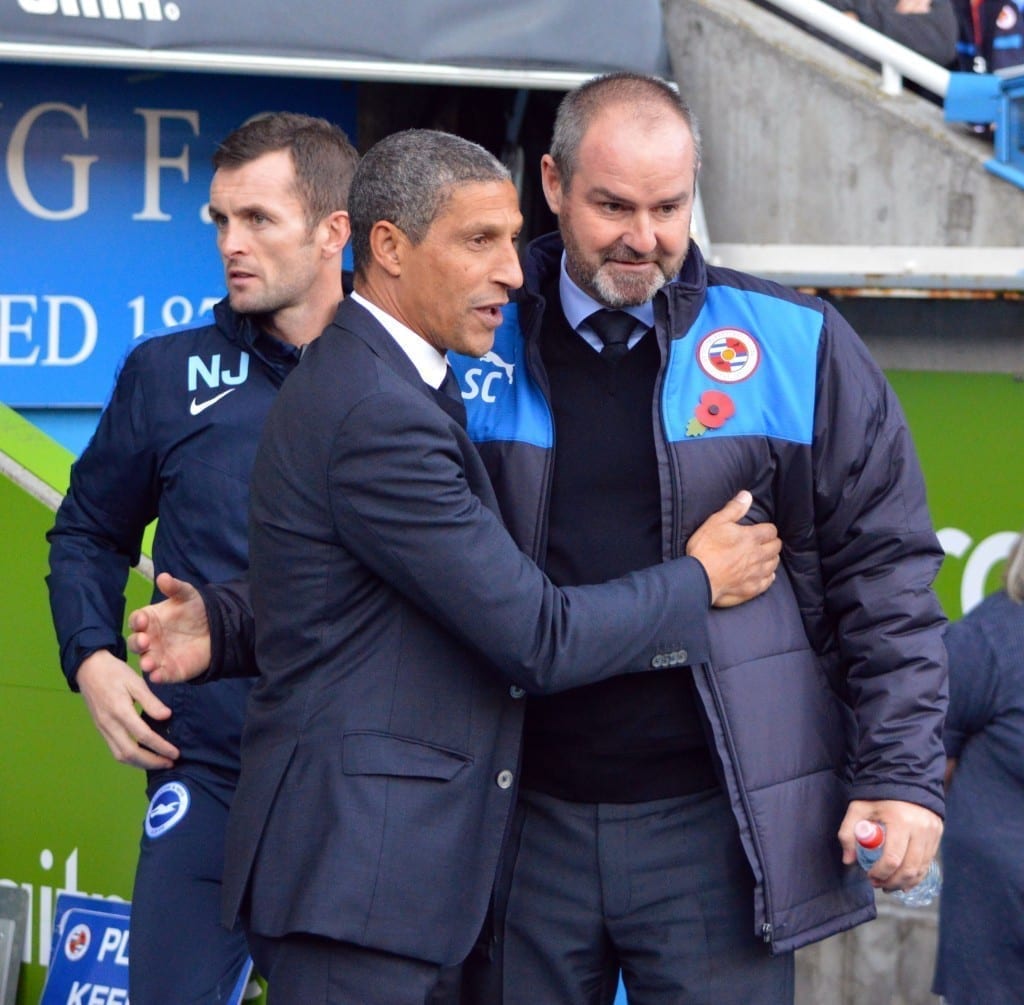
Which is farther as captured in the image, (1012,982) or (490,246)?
(1012,982)

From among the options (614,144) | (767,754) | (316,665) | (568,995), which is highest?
(614,144)

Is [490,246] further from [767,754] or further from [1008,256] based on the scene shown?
[1008,256]

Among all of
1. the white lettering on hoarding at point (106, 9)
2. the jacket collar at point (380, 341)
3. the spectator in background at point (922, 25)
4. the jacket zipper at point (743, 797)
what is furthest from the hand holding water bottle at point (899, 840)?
the spectator in background at point (922, 25)

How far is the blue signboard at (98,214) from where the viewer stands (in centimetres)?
668

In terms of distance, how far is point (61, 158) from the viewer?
672 cm

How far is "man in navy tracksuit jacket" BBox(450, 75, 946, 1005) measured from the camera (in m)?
2.82

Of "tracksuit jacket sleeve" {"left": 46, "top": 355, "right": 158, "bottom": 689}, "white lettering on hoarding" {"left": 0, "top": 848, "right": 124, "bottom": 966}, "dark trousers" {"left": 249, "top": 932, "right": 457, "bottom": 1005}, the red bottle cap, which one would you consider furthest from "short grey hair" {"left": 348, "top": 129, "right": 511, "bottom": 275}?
"white lettering on hoarding" {"left": 0, "top": 848, "right": 124, "bottom": 966}

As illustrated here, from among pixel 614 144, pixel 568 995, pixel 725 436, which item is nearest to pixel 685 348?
pixel 725 436

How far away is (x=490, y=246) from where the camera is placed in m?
2.69

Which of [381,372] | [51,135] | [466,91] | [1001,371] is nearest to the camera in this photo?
[381,372]

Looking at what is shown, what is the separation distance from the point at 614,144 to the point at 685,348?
0.37 metres

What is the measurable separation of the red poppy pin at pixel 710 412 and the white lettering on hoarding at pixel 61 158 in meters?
4.48

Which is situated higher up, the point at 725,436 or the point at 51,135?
the point at 51,135

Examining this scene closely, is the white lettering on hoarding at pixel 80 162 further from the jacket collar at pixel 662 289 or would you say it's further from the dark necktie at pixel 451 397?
the dark necktie at pixel 451 397
